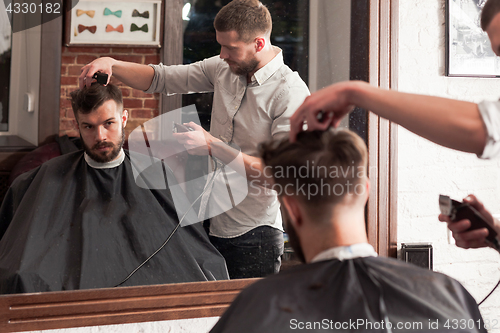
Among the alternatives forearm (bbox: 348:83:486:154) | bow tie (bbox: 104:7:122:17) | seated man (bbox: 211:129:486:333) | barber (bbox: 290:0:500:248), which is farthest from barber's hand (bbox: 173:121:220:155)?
forearm (bbox: 348:83:486:154)

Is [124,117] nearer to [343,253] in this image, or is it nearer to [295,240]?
[295,240]

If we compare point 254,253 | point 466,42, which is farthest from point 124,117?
point 466,42

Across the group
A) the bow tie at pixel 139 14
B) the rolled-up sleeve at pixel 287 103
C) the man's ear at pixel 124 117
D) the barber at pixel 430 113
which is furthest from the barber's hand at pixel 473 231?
the bow tie at pixel 139 14

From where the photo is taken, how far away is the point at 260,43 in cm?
171

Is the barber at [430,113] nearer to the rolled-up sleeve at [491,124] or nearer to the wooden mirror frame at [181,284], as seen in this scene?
the rolled-up sleeve at [491,124]

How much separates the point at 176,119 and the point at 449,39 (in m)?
1.33

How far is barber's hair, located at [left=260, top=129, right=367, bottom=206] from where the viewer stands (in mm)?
988

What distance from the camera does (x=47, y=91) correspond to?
150 centimetres

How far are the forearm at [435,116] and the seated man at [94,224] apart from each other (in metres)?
1.03

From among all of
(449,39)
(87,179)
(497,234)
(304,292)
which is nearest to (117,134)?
(87,179)

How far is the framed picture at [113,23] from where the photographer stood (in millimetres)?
1534

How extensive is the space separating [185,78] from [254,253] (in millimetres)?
776

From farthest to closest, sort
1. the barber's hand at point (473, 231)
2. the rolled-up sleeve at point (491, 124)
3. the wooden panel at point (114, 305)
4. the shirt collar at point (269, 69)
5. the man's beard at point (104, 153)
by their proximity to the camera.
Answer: the shirt collar at point (269, 69)
the man's beard at point (104, 153)
the wooden panel at point (114, 305)
the barber's hand at point (473, 231)
the rolled-up sleeve at point (491, 124)

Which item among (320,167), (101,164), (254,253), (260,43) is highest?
(260,43)
